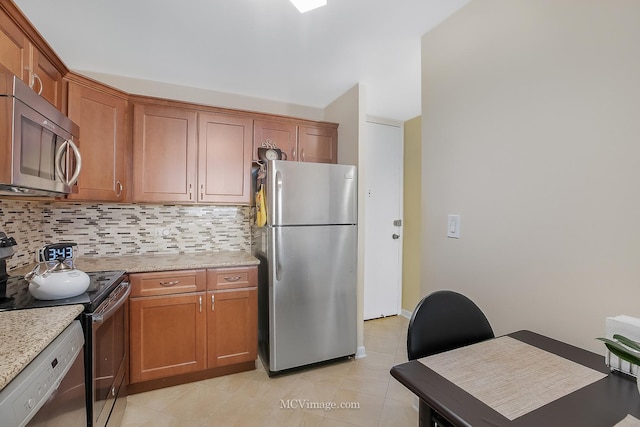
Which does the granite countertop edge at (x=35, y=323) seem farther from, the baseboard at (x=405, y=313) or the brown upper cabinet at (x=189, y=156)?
the baseboard at (x=405, y=313)

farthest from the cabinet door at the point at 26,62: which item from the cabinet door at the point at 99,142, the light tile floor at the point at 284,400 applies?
the light tile floor at the point at 284,400

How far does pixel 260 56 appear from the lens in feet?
7.11

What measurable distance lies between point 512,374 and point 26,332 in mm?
1533

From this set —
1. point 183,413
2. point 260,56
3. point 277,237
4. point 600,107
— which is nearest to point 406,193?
point 277,237

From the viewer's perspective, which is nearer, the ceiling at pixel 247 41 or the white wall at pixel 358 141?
the ceiling at pixel 247 41

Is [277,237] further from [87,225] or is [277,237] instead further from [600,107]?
[600,107]

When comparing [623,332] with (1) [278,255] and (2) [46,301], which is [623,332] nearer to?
(1) [278,255]

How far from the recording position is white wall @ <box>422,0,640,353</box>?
102 cm

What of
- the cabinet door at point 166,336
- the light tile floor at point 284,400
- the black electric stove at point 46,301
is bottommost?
the light tile floor at point 284,400

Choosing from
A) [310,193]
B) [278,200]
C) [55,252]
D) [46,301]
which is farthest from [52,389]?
[310,193]

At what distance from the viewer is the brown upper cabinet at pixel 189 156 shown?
7.50 ft

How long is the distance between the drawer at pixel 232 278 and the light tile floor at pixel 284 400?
702 millimetres

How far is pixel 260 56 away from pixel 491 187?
5.91ft

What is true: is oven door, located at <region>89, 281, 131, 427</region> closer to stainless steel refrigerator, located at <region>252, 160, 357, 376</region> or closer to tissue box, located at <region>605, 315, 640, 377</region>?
stainless steel refrigerator, located at <region>252, 160, 357, 376</region>
